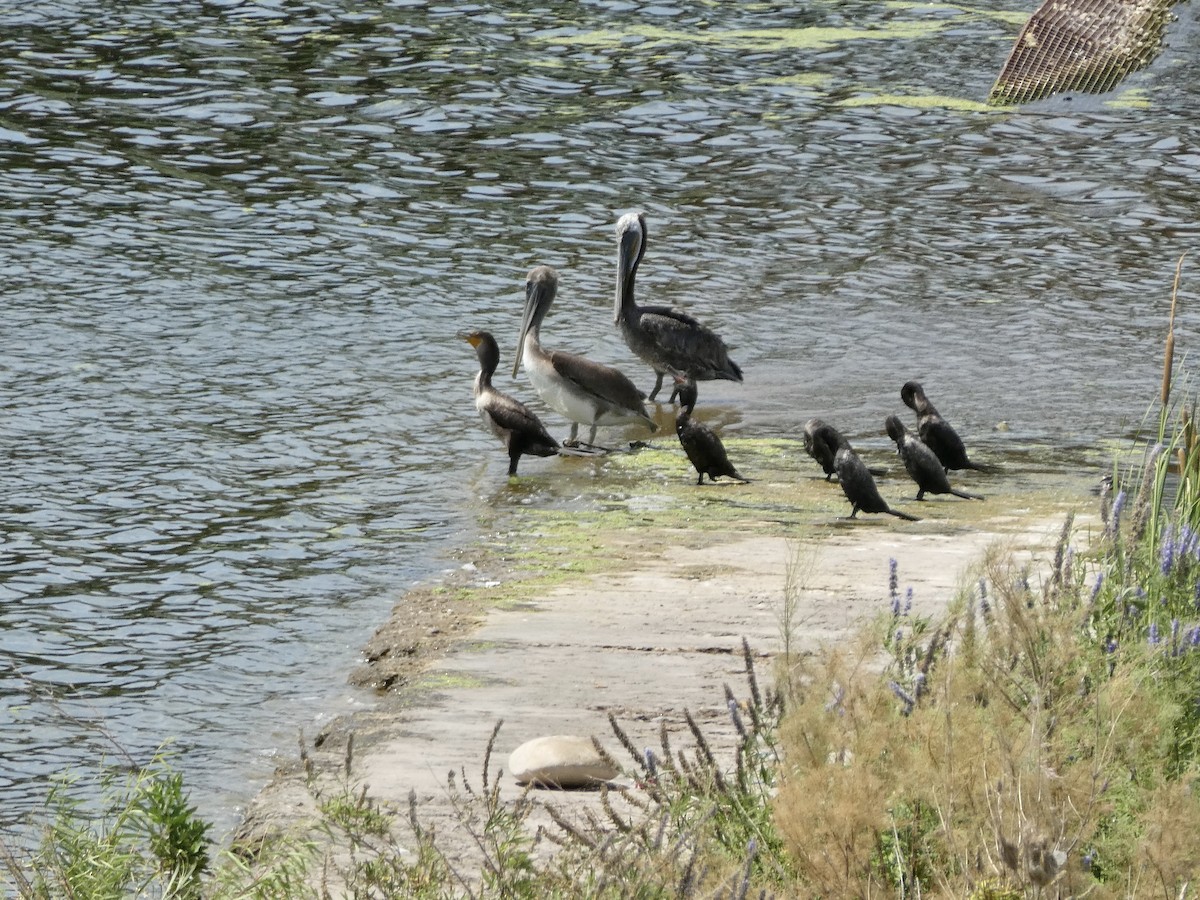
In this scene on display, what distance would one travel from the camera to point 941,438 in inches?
405

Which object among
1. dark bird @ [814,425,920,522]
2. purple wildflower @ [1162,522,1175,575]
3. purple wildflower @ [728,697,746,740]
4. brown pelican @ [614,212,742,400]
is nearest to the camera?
purple wildflower @ [728,697,746,740]

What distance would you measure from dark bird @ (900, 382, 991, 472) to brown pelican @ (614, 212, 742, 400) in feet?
7.29

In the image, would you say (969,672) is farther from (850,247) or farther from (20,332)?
(850,247)

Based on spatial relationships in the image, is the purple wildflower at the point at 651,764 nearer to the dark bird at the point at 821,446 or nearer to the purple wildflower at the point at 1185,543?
the purple wildflower at the point at 1185,543

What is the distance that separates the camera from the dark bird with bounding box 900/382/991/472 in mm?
10289

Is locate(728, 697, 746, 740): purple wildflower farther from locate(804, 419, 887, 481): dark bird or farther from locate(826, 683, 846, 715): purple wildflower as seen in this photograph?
locate(804, 419, 887, 481): dark bird

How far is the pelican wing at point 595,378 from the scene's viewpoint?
1164cm

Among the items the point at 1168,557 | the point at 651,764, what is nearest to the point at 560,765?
the point at 651,764

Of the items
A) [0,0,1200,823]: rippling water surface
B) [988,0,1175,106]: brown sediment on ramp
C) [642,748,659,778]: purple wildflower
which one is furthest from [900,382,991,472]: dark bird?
[988,0,1175,106]: brown sediment on ramp

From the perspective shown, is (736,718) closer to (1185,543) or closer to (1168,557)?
(1168,557)

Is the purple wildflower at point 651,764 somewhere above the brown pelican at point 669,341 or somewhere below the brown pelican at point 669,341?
above

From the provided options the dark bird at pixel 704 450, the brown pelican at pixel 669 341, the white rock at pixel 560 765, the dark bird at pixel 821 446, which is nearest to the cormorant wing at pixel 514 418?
the dark bird at pixel 704 450

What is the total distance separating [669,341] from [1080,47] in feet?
39.5

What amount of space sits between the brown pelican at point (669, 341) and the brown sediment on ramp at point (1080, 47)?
944 cm
